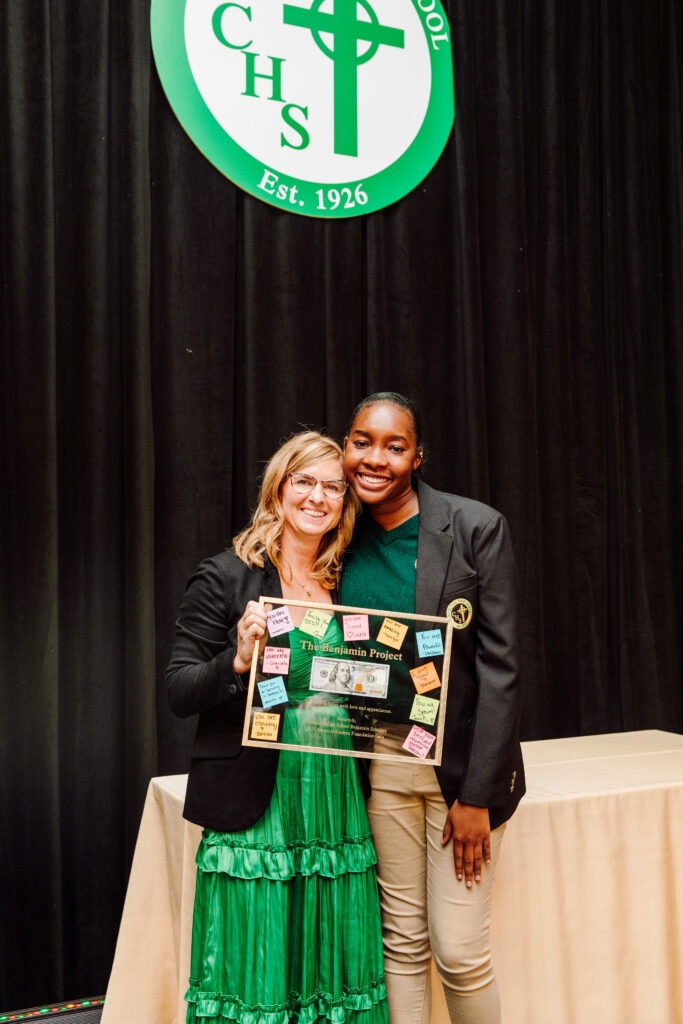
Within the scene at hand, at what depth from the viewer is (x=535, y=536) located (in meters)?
3.38

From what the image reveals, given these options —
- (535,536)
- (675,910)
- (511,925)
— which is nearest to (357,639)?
(511,925)

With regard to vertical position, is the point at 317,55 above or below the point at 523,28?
below

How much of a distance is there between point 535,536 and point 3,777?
2.05 meters

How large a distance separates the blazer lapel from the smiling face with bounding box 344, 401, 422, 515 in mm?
81

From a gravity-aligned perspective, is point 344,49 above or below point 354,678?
above

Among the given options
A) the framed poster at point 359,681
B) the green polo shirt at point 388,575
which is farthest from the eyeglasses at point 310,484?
the framed poster at point 359,681

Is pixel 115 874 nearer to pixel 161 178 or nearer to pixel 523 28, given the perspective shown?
pixel 161 178

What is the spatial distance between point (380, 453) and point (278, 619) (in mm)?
409

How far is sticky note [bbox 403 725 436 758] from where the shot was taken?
66.7 inches

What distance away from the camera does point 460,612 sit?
5.82 feet

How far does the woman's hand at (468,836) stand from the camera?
1.74 m

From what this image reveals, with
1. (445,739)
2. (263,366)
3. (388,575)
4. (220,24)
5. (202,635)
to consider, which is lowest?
(445,739)

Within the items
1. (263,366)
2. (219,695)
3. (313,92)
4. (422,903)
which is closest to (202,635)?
(219,695)

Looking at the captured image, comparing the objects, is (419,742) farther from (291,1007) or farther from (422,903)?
(291,1007)
